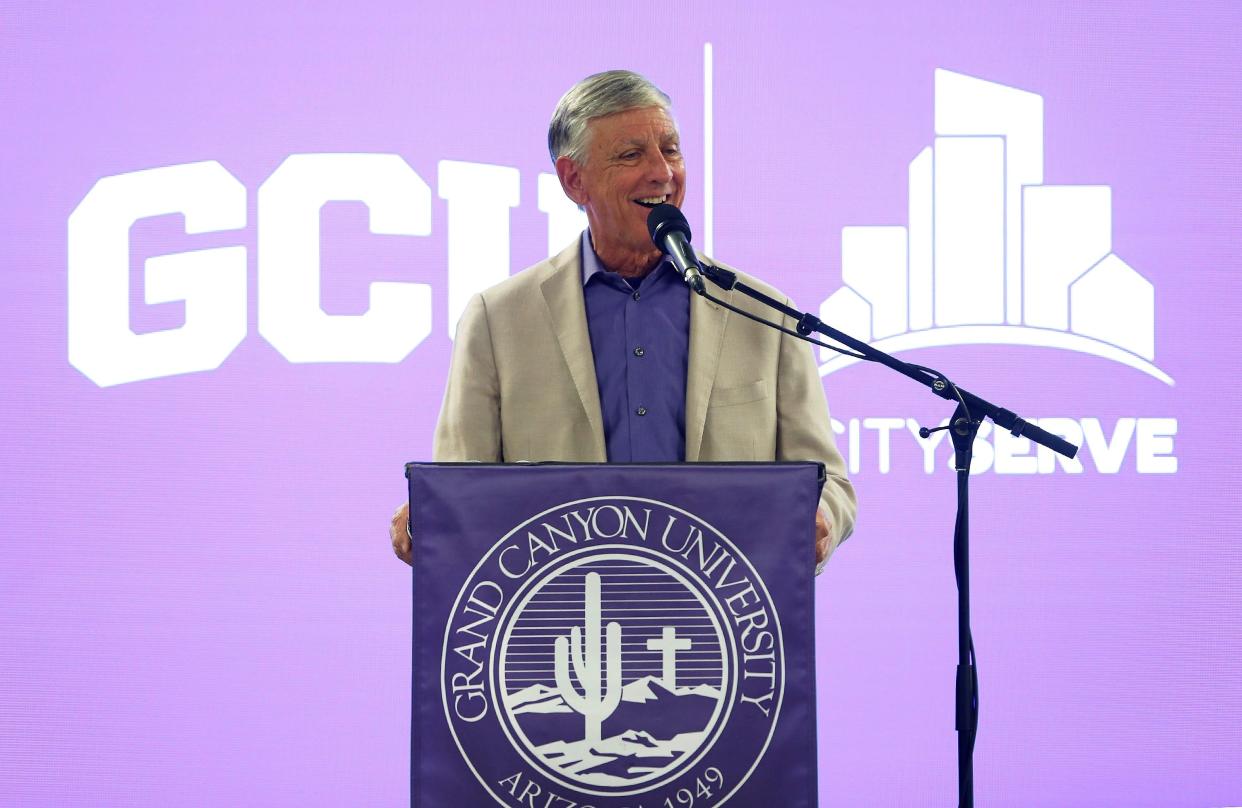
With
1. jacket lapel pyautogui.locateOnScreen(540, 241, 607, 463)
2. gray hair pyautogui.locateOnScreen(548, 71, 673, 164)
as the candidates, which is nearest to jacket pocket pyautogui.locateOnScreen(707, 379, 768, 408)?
jacket lapel pyautogui.locateOnScreen(540, 241, 607, 463)

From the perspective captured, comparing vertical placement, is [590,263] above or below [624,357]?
above

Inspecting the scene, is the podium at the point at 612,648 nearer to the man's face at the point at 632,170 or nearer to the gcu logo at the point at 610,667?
the gcu logo at the point at 610,667

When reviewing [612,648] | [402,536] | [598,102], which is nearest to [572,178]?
[598,102]

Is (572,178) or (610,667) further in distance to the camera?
(572,178)

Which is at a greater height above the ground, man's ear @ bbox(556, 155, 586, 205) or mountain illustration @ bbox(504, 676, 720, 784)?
man's ear @ bbox(556, 155, 586, 205)

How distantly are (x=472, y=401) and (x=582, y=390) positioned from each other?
0.62ft

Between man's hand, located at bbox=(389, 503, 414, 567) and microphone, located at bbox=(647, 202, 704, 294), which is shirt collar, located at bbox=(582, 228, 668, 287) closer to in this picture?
microphone, located at bbox=(647, 202, 704, 294)

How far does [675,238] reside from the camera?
5.45 feet

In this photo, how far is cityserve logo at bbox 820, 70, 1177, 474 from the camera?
10.9ft

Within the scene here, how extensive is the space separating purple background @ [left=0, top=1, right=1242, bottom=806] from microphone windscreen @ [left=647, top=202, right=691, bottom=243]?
5.18 ft

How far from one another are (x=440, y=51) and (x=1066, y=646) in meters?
2.27

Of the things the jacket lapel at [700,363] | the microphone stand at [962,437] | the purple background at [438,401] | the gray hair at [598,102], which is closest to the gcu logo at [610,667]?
the microphone stand at [962,437]

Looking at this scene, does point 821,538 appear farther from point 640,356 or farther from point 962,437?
point 640,356

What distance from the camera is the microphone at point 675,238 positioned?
1.58 meters
